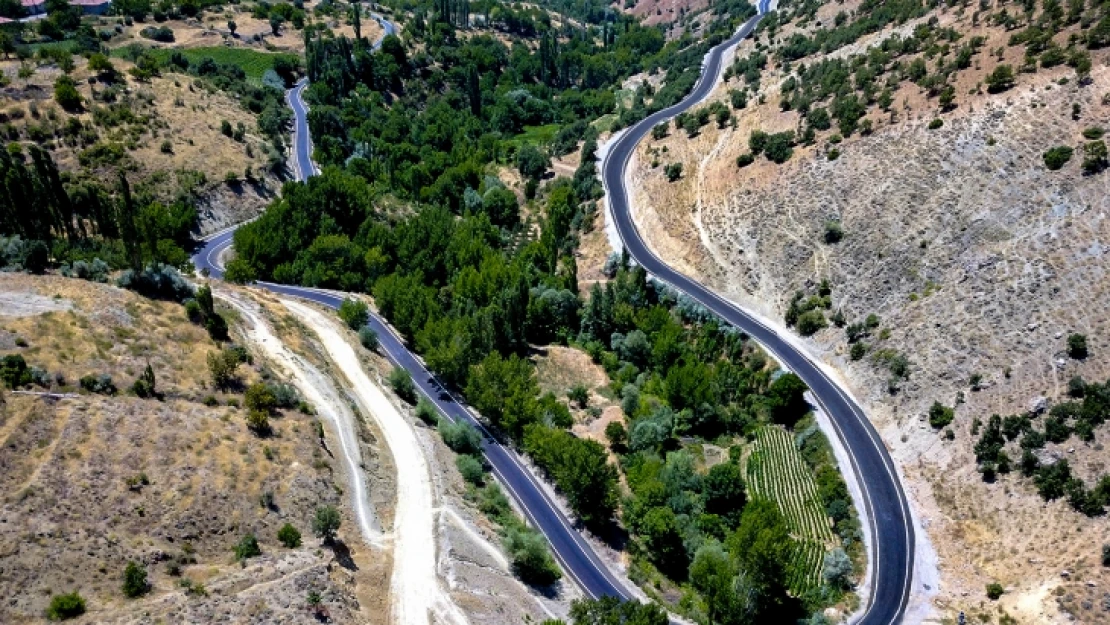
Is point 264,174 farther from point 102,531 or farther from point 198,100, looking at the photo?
point 102,531

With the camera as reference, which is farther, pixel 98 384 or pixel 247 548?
pixel 98 384

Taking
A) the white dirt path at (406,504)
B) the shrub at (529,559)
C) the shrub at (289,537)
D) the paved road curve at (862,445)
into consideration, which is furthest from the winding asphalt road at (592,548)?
the shrub at (289,537)

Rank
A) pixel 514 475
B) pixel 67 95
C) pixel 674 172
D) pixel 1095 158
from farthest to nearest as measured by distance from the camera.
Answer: pixel 674 172 → pixel 67 95 → pixel 1095 158 → pixel 514 475

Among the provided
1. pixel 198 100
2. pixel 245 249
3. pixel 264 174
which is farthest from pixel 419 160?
pixel 245 249

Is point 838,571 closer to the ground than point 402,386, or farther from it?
closer to the ground

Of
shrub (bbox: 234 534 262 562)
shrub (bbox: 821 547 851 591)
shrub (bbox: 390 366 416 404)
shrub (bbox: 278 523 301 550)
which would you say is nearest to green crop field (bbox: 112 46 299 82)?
shrub (bbox: 390 366 416 404)

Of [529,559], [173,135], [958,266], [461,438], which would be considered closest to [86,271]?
[461,438]

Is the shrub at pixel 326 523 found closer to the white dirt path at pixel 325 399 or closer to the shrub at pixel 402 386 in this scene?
the white dirt path at pixel 325 399

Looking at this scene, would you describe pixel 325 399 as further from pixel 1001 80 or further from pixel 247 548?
pixel 1001 80
